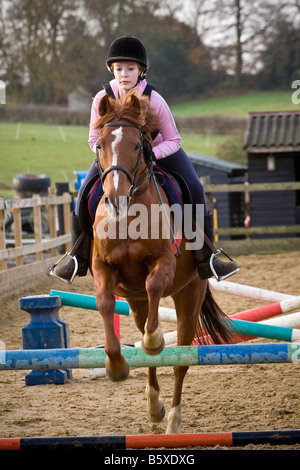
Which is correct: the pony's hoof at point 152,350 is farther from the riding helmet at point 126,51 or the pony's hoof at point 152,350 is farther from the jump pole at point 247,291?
the jump pole at point 247,291

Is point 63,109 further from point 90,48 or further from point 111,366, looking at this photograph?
point 111,366

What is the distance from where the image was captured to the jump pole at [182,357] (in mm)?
3514

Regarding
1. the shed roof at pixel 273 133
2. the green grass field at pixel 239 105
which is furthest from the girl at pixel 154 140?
the green grass field at pixel 239 105

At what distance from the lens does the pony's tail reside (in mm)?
5234

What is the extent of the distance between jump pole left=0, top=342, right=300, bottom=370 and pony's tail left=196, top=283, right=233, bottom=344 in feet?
5.31

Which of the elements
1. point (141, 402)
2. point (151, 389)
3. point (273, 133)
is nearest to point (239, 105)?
point (273, 133)

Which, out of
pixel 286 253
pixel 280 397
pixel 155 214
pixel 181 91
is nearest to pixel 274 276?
pixel 286 253

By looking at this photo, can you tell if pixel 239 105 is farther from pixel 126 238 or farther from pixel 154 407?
pixel 126 238

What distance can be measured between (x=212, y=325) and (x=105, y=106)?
221 centimetres

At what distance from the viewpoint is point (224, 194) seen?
21.1 m

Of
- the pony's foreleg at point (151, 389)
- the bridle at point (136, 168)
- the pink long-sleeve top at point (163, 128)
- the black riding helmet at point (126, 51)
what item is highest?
the black riding helmet at point (126, 51)

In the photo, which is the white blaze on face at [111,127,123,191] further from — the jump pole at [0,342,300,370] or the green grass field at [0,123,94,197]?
the green grass field at [0,123,94,197]

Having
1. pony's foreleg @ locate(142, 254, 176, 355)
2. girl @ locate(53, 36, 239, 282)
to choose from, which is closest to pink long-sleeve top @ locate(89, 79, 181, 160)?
girl @ locate(53, 36, 239, 282)

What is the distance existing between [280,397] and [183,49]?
159 feet
